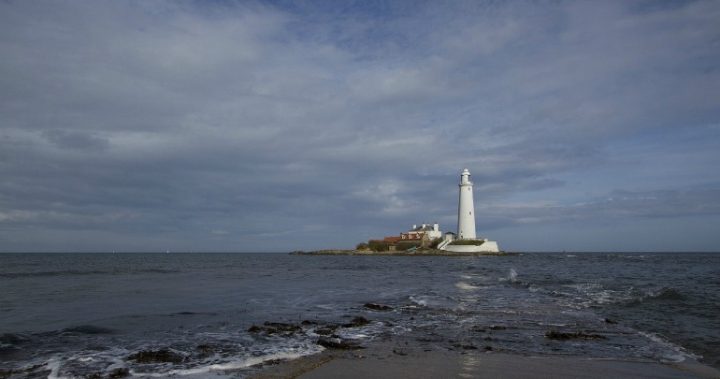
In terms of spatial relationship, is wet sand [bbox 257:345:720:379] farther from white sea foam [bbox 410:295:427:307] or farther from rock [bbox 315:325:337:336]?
white sea foam [bbox 410:295:427:307]

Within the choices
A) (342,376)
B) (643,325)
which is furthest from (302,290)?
(342,376)

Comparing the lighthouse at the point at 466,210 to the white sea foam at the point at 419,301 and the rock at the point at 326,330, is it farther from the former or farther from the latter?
the rock at the point at 326,330

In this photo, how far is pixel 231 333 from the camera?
1248 cm

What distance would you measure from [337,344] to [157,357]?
3603 mm

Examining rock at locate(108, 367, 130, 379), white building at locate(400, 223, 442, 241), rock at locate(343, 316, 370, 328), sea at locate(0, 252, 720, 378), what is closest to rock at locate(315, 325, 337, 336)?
sea at locate(0, 252, 720, 378)

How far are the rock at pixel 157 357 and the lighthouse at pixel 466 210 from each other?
3116 inches

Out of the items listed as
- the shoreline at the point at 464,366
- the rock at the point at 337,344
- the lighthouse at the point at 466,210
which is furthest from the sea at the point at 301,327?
the lighthouse at the point at 466,210

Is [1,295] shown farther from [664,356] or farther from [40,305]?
[664,356]

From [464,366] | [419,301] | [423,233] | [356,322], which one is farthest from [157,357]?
[423,233]

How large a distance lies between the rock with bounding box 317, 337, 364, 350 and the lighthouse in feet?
252

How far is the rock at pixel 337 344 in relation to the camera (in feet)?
34.0

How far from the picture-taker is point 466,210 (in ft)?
286

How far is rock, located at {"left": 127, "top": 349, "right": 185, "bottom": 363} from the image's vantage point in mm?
9203

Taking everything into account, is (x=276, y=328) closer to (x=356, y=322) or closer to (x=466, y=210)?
(x=356, y=322)
